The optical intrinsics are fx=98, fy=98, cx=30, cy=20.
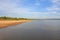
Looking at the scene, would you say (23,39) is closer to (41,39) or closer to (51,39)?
(41,39)

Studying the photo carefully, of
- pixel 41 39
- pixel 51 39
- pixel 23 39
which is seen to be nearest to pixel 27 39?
pixel 23 39

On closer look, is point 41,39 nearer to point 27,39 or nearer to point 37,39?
point 37,39

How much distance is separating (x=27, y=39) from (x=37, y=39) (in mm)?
748

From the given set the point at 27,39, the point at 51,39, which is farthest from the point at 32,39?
the point at 51,39

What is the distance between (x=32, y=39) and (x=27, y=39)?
1.22ft

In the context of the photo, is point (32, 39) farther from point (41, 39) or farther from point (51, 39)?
point (51, 39)

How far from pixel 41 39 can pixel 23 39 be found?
135cm

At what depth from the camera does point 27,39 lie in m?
7.27

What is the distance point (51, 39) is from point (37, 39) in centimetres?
107

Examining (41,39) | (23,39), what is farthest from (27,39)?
(41,39)

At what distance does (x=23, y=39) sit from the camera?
7336 mm

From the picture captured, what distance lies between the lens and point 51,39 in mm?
7391

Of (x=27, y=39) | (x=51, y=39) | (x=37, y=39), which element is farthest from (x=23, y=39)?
(x=51, y=39)

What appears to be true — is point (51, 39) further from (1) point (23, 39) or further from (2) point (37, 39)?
(1) point (23, 39)
